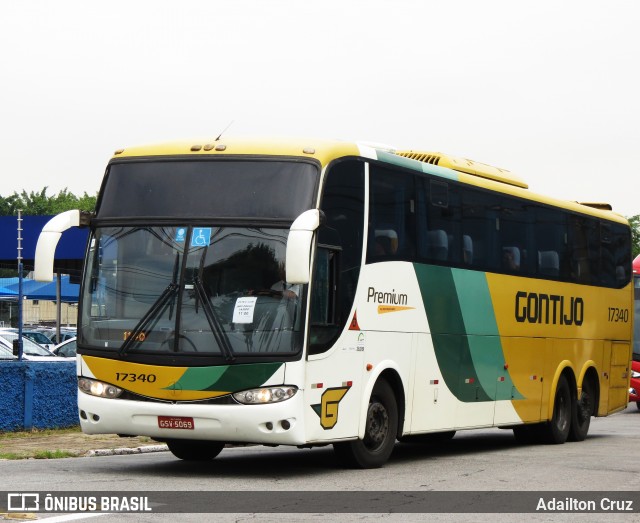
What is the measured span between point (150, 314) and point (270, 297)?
3.97 ft

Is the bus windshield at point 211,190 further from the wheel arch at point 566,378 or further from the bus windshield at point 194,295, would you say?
the wheel arch at point 566,378

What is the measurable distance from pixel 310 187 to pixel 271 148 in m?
0.66

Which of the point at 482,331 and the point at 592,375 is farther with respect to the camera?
the point at 592,375

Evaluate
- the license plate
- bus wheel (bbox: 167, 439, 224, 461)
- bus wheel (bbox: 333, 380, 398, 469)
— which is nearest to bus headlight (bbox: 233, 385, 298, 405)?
the license plate

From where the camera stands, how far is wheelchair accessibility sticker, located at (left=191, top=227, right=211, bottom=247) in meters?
12.9

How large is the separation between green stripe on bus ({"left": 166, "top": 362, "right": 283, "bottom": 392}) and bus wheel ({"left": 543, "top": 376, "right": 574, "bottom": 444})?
812 centimetres

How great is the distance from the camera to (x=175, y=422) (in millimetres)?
12625

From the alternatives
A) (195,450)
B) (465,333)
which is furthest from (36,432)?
(465,333)

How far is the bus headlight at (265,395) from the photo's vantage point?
40.7ft

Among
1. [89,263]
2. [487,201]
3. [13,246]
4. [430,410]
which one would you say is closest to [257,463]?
[430,410]

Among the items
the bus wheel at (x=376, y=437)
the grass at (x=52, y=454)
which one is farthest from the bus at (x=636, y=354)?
the grass at (x=52, y=454)

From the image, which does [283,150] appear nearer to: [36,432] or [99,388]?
[99,388]

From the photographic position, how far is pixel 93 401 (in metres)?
13.1

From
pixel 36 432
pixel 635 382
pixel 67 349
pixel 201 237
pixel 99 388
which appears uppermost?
pixel 201 237
